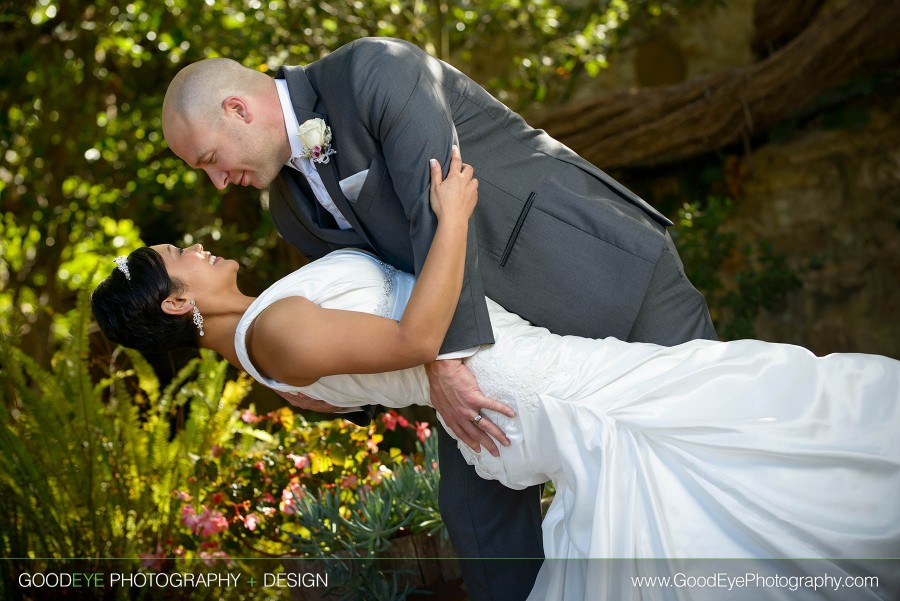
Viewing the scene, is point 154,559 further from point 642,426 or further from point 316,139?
point 642,426

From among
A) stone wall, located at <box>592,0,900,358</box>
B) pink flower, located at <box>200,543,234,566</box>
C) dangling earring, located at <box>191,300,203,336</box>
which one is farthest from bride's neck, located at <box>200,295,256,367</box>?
stone wall, located at <box>592,0,900,358</box>

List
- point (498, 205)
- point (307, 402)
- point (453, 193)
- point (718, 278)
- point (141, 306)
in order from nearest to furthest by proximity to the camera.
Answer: point (453, 193) → point (498, 205) → point (141, 306) → point (307, 402) → point (718, 278)

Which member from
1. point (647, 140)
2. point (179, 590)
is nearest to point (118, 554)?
point (179, 590)

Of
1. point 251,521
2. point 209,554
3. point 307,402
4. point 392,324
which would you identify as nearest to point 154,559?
point 209,554

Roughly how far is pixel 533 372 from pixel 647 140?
3.75m

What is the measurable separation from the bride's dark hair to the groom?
349 mm

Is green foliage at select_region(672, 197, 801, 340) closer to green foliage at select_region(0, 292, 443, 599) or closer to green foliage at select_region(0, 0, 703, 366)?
green foliage at select_region(0, 0, 703, 366)

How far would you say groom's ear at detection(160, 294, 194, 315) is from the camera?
8.34ft

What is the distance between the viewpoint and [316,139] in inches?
91.5

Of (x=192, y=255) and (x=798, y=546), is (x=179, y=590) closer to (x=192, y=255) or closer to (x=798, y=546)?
(x=192, y=255)

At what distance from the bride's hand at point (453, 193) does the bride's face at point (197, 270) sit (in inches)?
28.6

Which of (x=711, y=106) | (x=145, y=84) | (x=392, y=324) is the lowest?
(x=145, y=84)

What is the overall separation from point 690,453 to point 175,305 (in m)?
1.43

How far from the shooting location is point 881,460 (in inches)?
77.7
